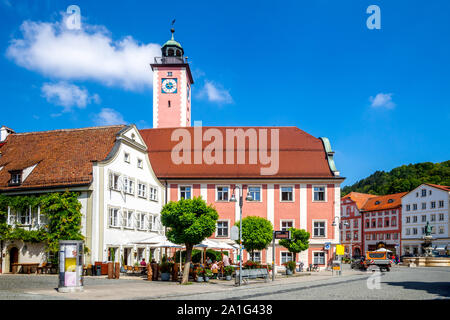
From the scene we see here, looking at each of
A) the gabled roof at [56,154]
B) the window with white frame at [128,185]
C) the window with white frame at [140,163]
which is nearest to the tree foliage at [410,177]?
the window with white frame at [140,163]

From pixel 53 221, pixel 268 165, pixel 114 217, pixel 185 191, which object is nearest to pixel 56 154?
pixel 53 221

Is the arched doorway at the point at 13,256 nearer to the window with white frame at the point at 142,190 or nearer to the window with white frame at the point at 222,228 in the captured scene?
the window with white frame at the point at 142,190

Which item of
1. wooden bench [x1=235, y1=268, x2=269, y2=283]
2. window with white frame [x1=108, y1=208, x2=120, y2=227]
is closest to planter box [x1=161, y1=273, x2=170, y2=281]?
wooden bench [x1=235, y1=268, x2=269, y2=283]

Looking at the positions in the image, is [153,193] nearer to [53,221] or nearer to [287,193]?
[287,193]

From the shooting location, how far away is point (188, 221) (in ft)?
87.0

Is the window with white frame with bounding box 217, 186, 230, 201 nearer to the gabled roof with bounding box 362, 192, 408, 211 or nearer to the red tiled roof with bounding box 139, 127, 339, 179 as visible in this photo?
the red tiled roof with bounding box 139, 127, 339, 179

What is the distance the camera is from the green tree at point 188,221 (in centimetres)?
2652

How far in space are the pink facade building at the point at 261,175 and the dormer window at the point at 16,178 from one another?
1449 centimetres

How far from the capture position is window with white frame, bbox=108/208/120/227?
36031 millimetres

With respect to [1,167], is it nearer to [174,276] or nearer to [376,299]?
[174,276]

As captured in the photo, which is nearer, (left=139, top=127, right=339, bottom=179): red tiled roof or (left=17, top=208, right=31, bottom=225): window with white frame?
(left=17, top=208, right=31, bottom=225): window with white frame

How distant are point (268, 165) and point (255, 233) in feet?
41.3

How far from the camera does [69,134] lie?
4078 centimetres
